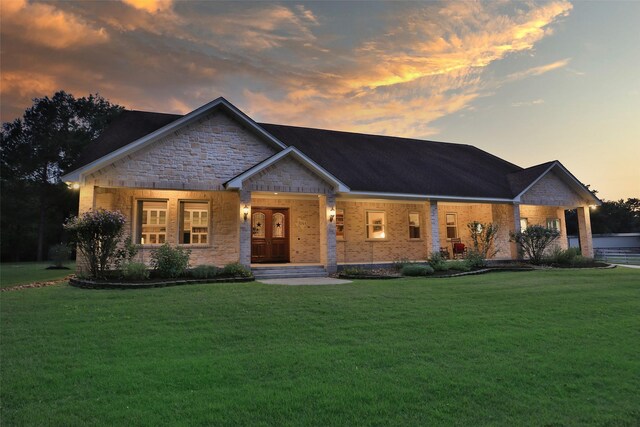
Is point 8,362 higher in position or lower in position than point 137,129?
lower

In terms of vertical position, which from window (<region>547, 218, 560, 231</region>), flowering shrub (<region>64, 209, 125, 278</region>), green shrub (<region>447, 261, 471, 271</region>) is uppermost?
window (<region>547, 218, 560, 231</region>)

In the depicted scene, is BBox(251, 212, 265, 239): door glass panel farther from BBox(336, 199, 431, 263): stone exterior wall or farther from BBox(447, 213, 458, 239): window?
BBox(447, 213, 458, 239): window

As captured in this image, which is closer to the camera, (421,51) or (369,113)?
(421,51)

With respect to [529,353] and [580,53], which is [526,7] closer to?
[580,53]

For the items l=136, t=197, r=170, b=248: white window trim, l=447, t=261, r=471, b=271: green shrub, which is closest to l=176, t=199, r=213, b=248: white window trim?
l=136, t=197, r=170, b=248: white window trim

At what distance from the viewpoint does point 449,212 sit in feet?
66.9

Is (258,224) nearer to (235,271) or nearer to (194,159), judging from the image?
(194,159)

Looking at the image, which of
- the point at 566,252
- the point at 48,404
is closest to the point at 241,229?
the point at 48,404

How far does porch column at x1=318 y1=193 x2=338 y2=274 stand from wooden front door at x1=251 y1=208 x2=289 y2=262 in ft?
8.04

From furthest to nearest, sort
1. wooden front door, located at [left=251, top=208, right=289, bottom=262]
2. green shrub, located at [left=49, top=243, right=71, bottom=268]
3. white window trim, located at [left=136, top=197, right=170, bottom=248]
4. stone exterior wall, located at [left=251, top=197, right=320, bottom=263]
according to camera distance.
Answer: green shrub, located at [left=49, top=243, right=71, bottom=268] → stone exterior wall, located at [left=251, top=197, right=320, bottom=263] → wooden front door, located at [left=251, top=208, right=289, bottom=262] → white window trim, located at [left=136, top=197, right=170, bottom=248]

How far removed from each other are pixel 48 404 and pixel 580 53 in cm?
1936

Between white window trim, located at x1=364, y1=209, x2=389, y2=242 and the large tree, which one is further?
the large tree

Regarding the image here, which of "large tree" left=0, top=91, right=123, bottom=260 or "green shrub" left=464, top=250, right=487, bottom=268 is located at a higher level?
"large tree" left=0, top=91, right=123, bottom=260

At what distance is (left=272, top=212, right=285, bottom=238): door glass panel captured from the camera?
16.8 meters
